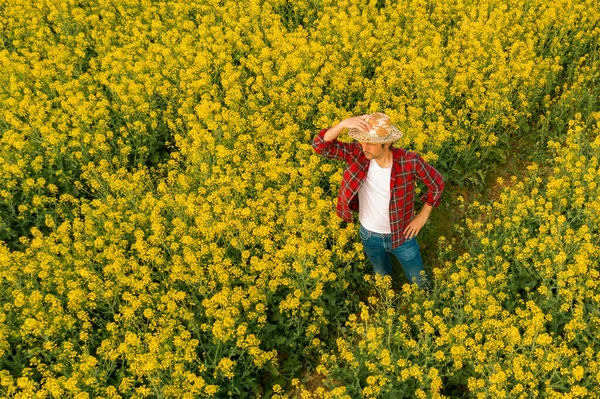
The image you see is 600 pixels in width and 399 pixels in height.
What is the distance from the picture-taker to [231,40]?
8875 millimetres

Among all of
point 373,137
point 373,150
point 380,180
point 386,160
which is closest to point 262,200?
point 380,180

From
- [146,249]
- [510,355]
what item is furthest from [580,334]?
[146,249]

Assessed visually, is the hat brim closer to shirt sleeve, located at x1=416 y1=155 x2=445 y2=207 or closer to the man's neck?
the man's neck

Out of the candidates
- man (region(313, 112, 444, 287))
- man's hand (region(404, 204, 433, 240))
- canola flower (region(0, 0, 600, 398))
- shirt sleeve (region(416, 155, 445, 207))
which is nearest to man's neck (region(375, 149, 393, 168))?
man (region(313, 112, 444, 287))

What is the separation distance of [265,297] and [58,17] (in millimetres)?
7514

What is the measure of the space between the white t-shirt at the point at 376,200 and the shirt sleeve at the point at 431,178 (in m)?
0.28

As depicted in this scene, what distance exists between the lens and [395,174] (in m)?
4.42

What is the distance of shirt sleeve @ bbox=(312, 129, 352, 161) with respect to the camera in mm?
4473

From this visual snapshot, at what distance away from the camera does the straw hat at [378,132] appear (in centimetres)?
400

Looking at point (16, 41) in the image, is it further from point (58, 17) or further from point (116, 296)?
point (116, 296)

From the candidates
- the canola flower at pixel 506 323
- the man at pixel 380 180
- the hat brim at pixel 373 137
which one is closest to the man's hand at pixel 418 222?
the man at pixel 380 180

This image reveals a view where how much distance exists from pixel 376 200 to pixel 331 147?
0.66m

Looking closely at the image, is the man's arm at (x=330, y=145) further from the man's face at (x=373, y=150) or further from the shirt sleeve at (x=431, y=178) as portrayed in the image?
the shirt sleeve at (x=431, y=178)

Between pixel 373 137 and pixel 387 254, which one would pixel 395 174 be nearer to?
pixel 373 137
